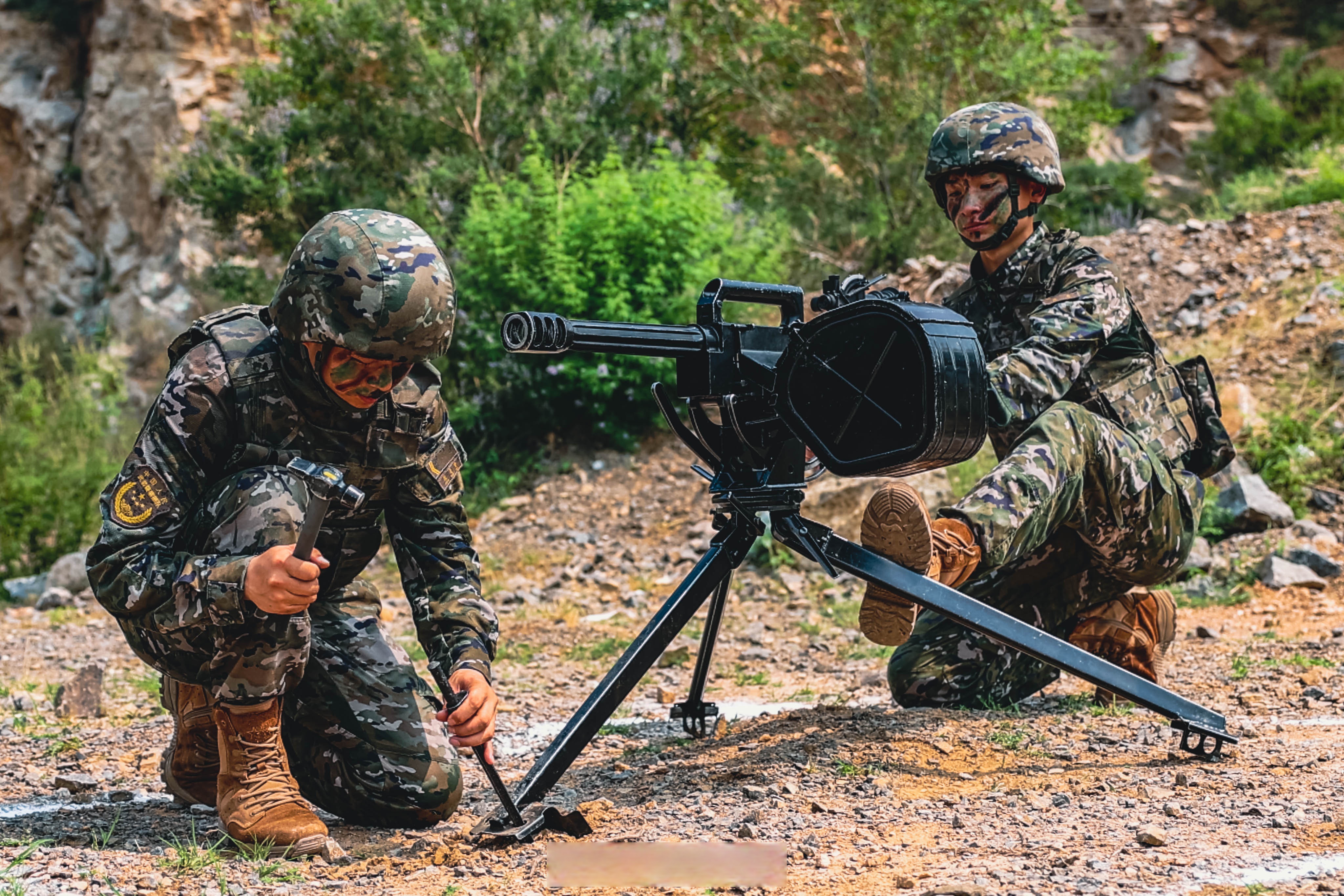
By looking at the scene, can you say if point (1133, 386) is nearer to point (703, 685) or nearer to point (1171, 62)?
point (703, 685)

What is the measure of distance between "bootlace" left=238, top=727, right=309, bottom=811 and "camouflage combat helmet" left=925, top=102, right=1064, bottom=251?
2.44 meters

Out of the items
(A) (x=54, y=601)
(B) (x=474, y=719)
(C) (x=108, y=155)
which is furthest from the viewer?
(C) (x=108, y=155)

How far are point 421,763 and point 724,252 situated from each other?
6.09 m

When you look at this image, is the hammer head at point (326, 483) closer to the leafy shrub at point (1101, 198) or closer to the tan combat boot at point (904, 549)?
the tan combat boot at point (904, 549)

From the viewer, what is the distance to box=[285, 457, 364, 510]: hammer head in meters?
2.51

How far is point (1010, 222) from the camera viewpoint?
3.99 m

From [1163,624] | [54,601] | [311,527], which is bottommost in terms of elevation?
[54,601]

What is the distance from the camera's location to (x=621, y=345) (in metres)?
2.99

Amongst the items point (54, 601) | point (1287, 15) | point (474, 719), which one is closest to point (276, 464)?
point (474, 719)

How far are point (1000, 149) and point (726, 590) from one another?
1.56 m

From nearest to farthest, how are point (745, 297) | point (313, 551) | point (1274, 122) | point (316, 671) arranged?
point (313, 551) → point (745, 297) → point (316, 671) → point (1274, 122)

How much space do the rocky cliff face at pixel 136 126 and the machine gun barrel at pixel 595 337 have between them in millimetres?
11996

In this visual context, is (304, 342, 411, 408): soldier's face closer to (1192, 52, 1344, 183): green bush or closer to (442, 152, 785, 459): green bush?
(442, 152, 785, 459): green bush

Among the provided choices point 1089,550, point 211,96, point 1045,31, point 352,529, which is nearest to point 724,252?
point 1045,31
